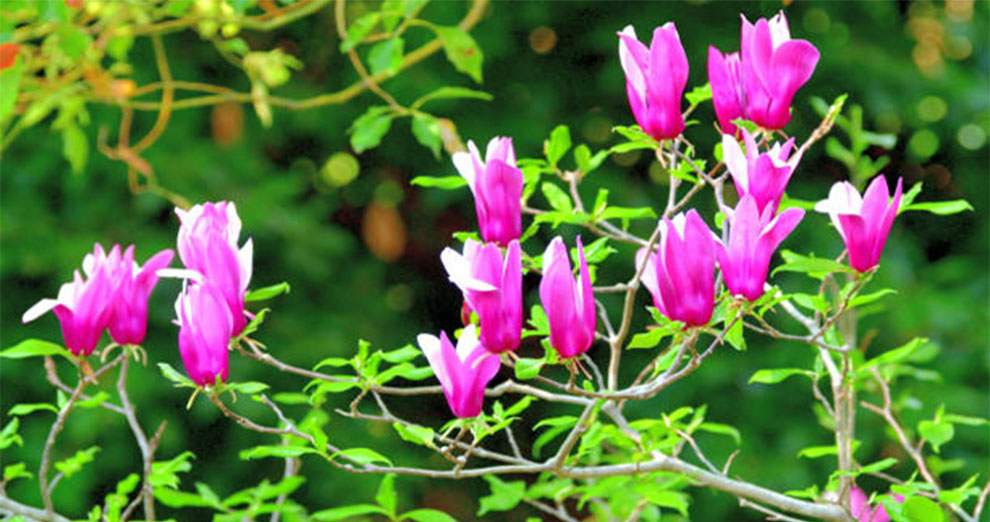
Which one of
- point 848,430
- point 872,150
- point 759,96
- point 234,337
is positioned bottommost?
point 872,150

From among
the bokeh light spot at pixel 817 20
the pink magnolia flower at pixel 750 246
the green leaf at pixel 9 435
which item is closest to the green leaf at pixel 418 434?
the pink magnolia flower at pixel 750 246

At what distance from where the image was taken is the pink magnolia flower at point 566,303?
746 mm

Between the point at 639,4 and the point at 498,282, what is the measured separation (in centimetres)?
233

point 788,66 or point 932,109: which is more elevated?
point 788,66

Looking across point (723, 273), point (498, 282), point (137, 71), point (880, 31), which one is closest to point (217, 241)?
point (498, 282)

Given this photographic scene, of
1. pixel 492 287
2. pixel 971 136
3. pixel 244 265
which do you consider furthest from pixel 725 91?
pixel 971 136

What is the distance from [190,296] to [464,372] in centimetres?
19

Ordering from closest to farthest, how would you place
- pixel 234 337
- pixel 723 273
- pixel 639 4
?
pixel 723 273
pixel 234 337
pixel 639 4

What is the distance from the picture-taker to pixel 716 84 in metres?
0.85

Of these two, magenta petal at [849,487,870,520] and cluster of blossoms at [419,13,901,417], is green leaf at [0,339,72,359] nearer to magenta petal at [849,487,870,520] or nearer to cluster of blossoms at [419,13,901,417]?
cluster of blossoms at [419,13,901,417]

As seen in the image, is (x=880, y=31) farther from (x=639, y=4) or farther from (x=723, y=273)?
(x=723, y=273)

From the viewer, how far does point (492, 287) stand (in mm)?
739

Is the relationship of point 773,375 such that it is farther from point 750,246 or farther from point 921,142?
point 921,142

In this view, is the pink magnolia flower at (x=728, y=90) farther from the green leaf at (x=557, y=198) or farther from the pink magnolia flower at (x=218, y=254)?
the pink magnolia flower at (x=218, y=254)
